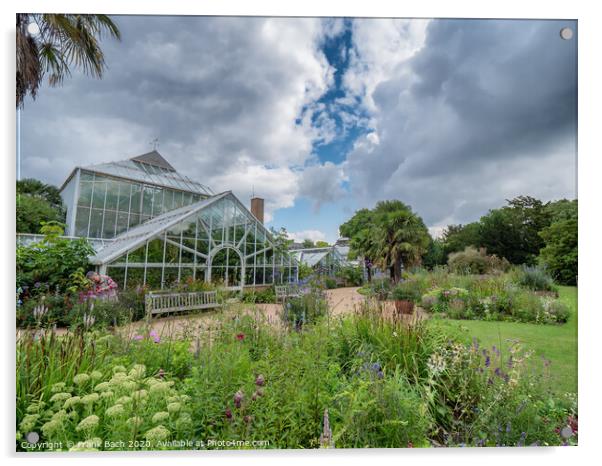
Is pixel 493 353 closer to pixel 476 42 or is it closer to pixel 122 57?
pixel 476 42

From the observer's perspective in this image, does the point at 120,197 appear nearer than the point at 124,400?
No

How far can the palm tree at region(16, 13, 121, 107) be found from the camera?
2.41 m

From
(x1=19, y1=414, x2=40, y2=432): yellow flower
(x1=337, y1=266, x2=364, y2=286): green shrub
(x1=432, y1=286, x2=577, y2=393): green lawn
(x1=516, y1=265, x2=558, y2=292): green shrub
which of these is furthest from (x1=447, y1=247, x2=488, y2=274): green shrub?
(x1=19, y1=414, x2=40, y2=432): yellow flower

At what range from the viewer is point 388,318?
299 centimetres

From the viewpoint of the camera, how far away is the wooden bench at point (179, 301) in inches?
177

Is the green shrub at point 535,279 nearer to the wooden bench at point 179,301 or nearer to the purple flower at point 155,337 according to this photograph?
the purple flower at point 155,337

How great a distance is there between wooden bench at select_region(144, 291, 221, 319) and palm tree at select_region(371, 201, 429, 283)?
340cm

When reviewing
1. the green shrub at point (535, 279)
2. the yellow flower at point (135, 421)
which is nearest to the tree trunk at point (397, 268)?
the green shrub at point (535, 279)

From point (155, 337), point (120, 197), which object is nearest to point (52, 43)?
point (155, 337)

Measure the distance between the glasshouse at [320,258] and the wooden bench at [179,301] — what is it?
3100mm

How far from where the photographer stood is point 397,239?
6852 mm

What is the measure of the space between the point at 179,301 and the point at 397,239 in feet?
15.9

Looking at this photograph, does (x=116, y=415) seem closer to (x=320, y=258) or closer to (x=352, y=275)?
(x=320, y=258)

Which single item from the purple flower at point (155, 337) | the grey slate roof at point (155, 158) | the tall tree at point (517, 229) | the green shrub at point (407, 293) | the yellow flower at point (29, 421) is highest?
the grey slate roof at point (155, 158)
